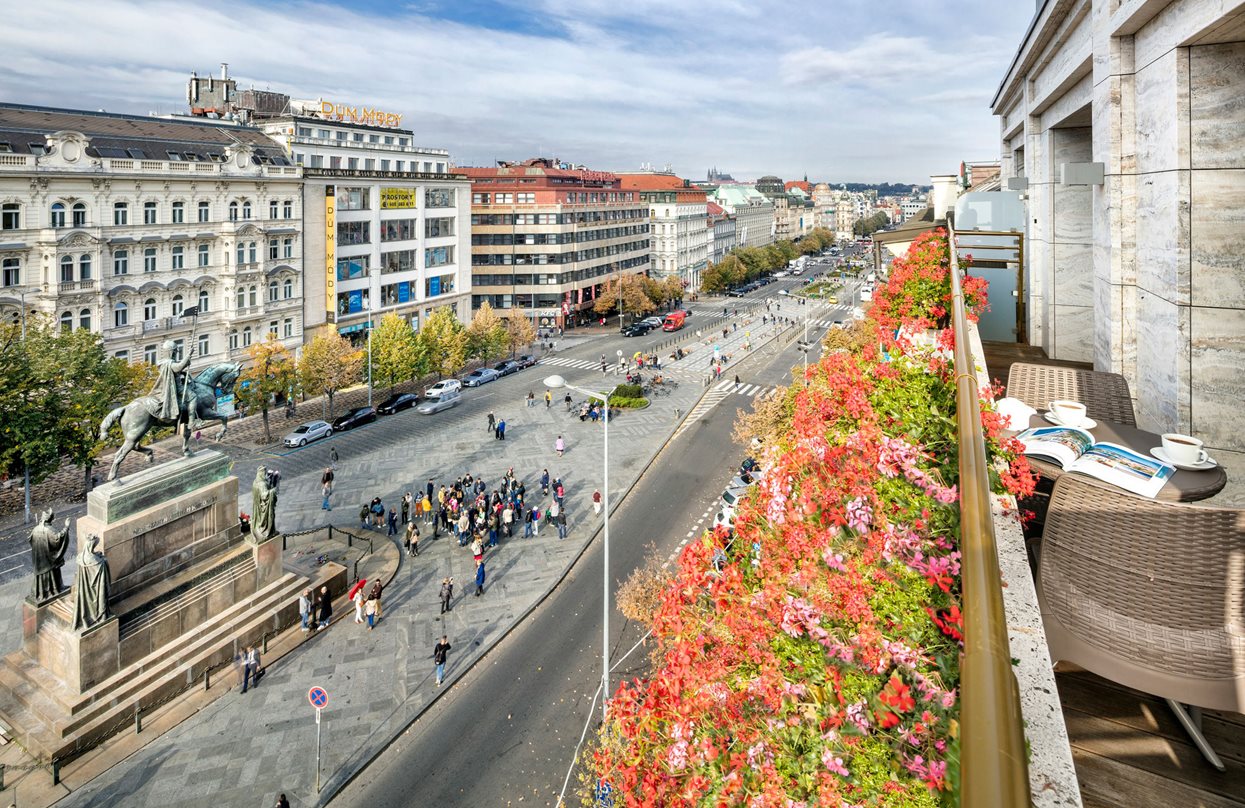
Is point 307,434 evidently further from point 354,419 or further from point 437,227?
point 437,227

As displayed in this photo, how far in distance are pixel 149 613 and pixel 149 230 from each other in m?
32.2

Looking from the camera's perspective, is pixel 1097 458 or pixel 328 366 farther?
pixel 328 366

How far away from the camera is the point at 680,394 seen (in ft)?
177

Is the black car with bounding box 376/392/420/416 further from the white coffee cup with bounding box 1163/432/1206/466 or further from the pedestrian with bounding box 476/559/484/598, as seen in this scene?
the white coffee cup with bounding box 1163/432/1206/466

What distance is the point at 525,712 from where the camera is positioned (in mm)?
18312

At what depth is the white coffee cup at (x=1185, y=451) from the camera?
18.3 ft

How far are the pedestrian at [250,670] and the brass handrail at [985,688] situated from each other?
829 inches

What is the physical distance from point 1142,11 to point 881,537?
29.6 feet

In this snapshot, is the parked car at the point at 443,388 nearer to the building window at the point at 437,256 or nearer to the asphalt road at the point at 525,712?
the building window at the point at 437,256

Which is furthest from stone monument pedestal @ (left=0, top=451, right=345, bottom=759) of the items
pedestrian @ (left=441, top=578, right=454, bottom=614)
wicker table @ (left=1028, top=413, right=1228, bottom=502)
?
wicker table @ (left=1028, top=413, right=1228, bottom=502)

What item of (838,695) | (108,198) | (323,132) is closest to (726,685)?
(838,695)

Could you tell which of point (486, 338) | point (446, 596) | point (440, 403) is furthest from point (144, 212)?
point (446, 596)

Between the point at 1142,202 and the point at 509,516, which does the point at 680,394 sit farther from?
the point at 1142,202

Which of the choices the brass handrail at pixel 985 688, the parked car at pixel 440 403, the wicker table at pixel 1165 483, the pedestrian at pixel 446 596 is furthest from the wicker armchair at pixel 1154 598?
the parked car at pixel 440 403
